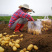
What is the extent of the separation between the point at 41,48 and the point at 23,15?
98 cm

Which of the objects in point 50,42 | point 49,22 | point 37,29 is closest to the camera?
point 50,42

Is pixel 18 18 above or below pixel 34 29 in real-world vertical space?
above

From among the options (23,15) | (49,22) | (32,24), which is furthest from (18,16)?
(49,22)

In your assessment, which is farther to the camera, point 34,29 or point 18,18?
point 18,18

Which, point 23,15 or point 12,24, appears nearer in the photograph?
point 23,15

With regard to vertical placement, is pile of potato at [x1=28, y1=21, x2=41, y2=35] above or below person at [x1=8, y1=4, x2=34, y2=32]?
below

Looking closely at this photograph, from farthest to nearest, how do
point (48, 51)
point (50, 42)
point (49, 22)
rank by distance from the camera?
point (49, 22) → point (50, 42) → point (48, 51)

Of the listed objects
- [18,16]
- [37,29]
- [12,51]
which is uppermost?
[18,16]

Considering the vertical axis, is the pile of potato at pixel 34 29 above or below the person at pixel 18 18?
below

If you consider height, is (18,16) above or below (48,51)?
above

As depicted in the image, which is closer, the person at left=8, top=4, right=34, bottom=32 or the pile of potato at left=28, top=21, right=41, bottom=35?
the pile of potato at left=28, top=21, right=41, bottom=35

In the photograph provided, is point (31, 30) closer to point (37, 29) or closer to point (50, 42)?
point (37, 29)

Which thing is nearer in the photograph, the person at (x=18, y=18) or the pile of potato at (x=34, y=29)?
the pile of potato at (x=34, y=29)

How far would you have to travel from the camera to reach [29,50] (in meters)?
1.09
